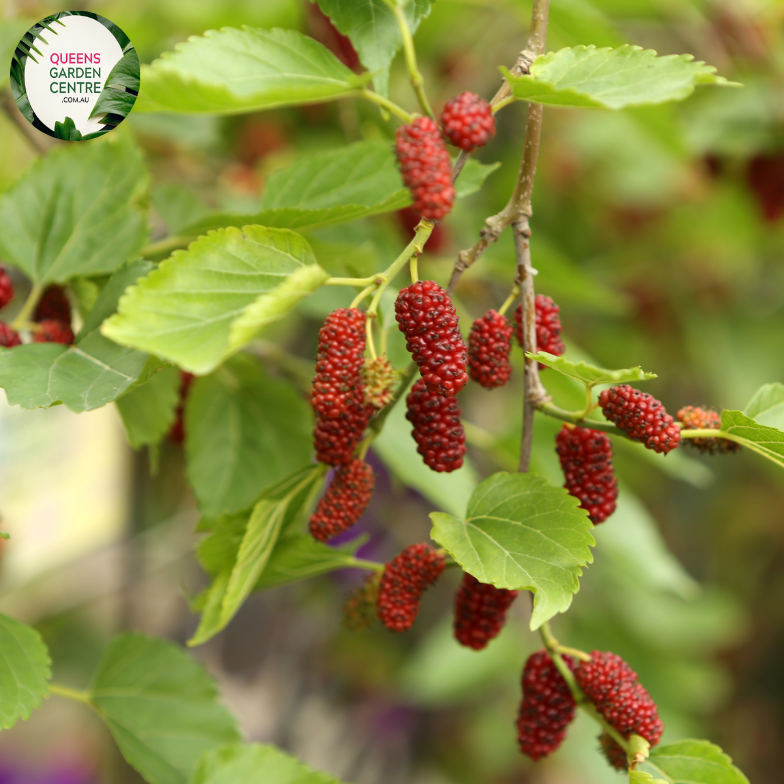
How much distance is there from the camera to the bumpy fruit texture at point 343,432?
1.10ft

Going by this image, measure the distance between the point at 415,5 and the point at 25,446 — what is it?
918 mm

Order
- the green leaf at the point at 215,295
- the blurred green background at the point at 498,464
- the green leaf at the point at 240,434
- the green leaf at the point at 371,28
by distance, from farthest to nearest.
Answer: the blurred green background at the point at 498,464 < the green leaf at the point at 240,434 < the green leaf at the point at 371,28 < the green leaf at the point at 215,295

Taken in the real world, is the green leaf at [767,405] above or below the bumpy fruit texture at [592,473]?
above

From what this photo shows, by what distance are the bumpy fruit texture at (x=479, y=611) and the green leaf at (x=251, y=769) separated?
117mm

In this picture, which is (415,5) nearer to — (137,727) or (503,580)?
(503,580)

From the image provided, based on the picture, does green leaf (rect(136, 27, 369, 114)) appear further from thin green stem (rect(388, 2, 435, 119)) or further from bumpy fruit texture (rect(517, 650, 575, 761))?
bumpy fruit texture (rect(517, 650, 575, 761))

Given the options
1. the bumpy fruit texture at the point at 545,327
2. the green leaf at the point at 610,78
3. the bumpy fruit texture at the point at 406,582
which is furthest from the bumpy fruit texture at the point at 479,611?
the green leaf at the point at 610,78

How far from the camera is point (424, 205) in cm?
27

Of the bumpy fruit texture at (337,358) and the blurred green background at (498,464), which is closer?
the bumpy fruit texture at (337,358)

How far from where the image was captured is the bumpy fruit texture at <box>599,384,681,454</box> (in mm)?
323

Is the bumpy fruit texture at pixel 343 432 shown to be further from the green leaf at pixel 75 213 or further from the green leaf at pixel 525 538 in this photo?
the green leaf at pixel 75 213

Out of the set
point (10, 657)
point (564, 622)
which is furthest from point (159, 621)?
point (10, 657)

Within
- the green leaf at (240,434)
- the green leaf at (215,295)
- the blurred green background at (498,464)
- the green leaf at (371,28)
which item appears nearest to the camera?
the green leaf at (215,295)

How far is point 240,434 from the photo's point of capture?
21.1 inches
